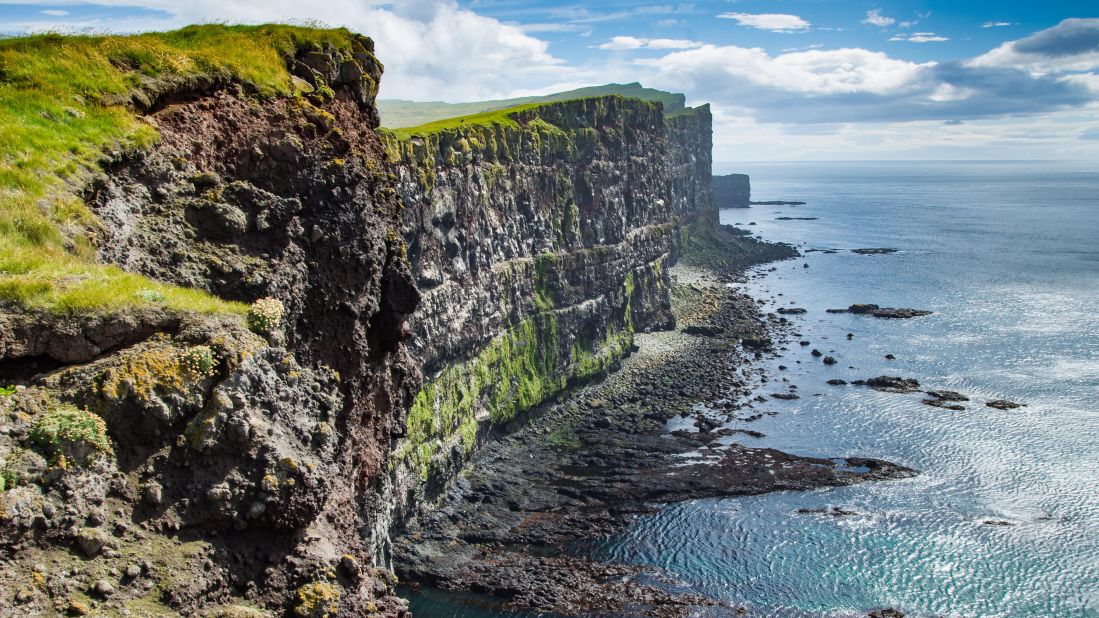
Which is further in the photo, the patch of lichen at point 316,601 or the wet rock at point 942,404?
the wet rock at point 942,404

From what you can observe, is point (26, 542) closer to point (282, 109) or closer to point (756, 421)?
point (282, 109)

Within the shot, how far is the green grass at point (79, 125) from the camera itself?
18.6m

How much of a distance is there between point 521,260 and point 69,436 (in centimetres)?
6269

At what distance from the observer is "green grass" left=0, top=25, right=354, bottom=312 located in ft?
60.9

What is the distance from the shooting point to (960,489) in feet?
204

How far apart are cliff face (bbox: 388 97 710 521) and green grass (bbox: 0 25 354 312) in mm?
26686

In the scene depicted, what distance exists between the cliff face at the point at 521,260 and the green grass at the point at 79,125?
26686mm

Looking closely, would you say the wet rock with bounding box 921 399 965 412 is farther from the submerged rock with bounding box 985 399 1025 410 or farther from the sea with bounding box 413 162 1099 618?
the submerged rock with bounding box 985 399 1025 410

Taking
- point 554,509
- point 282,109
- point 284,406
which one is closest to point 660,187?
point 554,509

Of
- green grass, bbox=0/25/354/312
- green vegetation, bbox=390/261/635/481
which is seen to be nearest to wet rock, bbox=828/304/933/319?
green vegetation, bbox=390/261/635/481

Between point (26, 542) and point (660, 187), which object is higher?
point (660, 187)

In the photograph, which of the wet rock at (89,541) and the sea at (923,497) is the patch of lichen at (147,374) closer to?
the wet rock at (89,541)

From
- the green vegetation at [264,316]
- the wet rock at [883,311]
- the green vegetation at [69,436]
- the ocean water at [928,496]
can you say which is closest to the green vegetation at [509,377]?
the ocean water at [928,496]

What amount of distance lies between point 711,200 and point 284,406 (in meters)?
182
